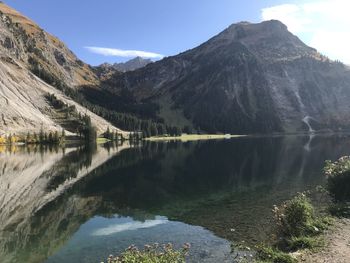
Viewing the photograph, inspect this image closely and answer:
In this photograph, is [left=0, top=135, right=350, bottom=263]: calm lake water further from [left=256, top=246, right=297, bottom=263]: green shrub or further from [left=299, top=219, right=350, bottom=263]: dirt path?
[left=299, top=219, right=350, bottom=263]: dirt path

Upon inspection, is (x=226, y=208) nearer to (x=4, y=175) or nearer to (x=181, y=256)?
(x=181, y=256)

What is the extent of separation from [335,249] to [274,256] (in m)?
4.48

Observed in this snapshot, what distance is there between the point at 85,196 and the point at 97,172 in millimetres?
31715

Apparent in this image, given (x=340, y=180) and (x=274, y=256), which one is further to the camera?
(x=340, y=180)

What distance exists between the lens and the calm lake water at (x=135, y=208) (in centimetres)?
3502

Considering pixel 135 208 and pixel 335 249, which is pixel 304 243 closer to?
pixel 335 249

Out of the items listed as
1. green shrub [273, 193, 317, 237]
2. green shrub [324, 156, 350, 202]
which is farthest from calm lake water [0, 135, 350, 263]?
green shrub [324, 156, 350, 202]

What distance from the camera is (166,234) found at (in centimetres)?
3816

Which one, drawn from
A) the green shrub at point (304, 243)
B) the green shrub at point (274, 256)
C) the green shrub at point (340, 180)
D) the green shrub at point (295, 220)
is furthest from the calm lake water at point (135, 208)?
the green shrub at point (340, 180)

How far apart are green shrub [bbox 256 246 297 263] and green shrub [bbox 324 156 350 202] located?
19099mm

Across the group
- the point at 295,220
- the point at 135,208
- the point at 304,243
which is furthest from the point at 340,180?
the point at 135,208

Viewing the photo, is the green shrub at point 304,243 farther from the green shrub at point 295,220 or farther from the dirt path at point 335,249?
the green shrub at point 295,220

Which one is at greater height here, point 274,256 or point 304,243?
point 304,243

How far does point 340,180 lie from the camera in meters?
42.6
